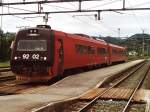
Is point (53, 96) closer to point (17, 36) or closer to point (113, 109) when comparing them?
point (113, 109)

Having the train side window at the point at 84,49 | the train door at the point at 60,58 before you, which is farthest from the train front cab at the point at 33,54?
the train side window at the point at 84,49

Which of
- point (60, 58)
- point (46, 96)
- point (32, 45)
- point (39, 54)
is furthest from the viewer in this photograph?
point (60, 58)

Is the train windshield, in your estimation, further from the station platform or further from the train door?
the station platform

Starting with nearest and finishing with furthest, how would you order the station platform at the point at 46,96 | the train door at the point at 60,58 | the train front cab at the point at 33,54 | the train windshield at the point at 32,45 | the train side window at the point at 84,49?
1. the station platform at the point at 46,96
2. the train front cab at the point at 33,54
3. the train windshield at the point at 32,45
4. the train door at the point at 60,58
5. the train side window at the point at 84,49

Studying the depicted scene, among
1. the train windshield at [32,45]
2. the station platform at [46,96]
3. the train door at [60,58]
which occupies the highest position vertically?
the train windshield at [32,45]

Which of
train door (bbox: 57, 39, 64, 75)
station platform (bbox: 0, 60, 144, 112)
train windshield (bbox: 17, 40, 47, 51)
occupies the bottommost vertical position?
station platform (bbox: 0, 60, 144, 112)

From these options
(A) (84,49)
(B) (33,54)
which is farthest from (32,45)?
(A) (84,49)

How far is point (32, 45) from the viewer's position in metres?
22.7

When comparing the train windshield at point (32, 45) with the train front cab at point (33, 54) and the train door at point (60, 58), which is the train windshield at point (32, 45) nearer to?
the train front cab at point (33, 54)

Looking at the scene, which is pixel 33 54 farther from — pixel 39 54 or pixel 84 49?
pixel 84 49

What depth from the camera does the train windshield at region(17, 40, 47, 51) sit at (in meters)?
22.5

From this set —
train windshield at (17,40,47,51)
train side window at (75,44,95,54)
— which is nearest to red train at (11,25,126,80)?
train windshield at (17,40,47,51)

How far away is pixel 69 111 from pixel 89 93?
463 cm

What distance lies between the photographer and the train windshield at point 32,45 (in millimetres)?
22469
